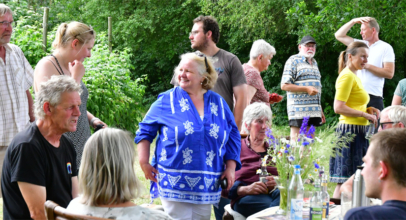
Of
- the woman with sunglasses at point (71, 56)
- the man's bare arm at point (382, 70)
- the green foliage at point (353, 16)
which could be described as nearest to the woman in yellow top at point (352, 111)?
the man's bare arm at point (382, 70)

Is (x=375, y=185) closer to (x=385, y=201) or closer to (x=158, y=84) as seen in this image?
(x=385, y=201)

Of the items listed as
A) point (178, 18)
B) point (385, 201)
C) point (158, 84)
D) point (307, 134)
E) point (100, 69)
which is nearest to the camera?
point (385, 201)

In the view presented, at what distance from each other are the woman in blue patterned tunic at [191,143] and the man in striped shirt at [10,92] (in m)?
1.14

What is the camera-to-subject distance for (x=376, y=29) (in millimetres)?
5457

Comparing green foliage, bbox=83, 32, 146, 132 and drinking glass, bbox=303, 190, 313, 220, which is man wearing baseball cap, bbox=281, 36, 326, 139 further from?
green foliage, bbox=83, 32, 146, 132

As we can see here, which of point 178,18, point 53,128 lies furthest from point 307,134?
point 178,18

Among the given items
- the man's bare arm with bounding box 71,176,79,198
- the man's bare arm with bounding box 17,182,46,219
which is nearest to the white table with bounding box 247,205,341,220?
the man's bare arm with bounding box 71,176,79,198

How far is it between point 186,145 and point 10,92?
155 centimetres

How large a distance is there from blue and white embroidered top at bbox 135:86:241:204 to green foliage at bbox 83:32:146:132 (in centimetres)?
488

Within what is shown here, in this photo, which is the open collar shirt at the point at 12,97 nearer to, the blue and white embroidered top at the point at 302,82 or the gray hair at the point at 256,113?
the gray hair at the point at 256,113

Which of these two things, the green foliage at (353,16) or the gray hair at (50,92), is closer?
the gray hair at (50,92)

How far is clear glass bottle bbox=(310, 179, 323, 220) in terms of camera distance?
2.38 meters

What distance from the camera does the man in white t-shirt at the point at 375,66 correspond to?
5.19 m

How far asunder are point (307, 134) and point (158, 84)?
648 inches
